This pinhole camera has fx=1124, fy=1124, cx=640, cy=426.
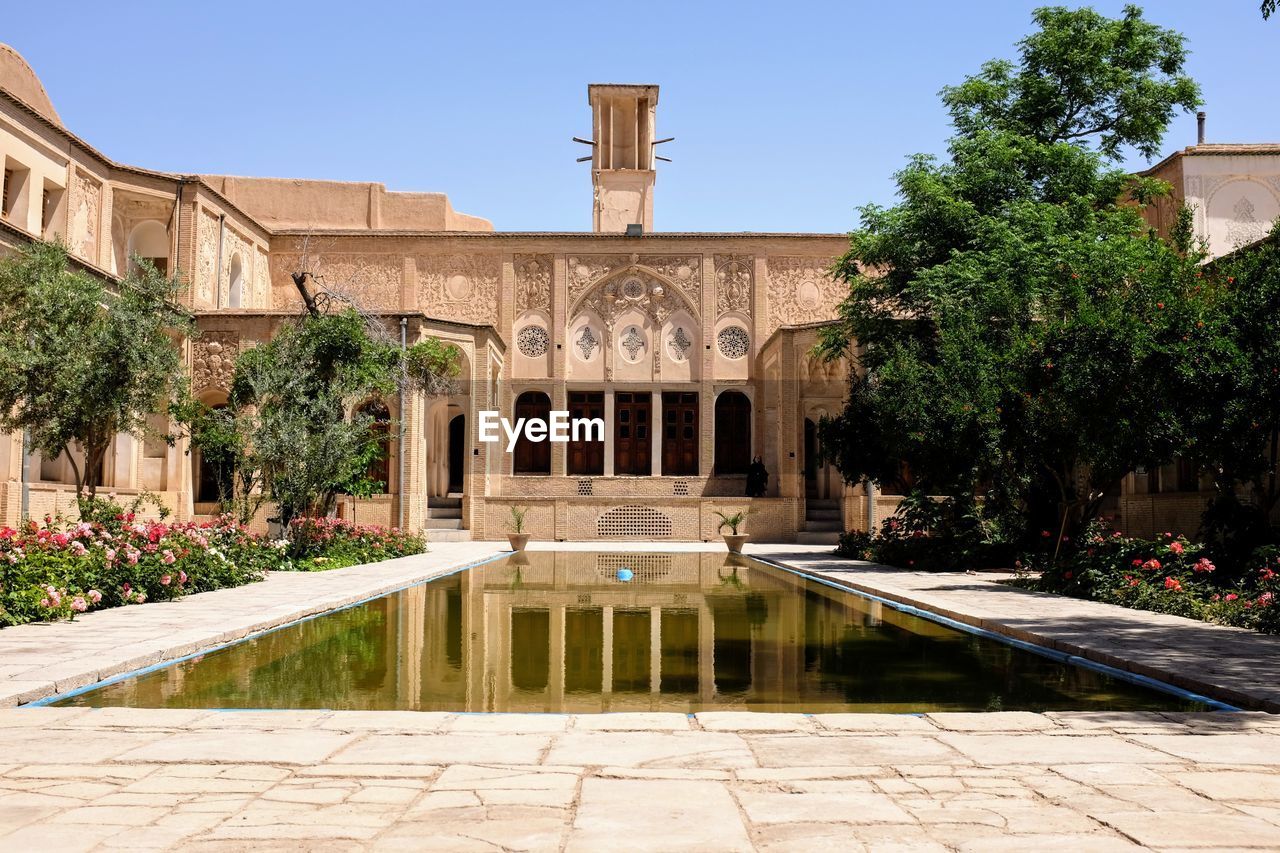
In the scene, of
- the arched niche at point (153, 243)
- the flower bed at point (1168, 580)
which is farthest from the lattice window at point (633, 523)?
the flower bed at point (1168, 580)

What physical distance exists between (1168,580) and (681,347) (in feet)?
76.0

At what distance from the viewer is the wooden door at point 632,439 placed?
107ft

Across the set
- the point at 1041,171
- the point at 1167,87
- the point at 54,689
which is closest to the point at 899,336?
the point at 1041,171

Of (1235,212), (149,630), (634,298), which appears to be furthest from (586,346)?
(149,630)

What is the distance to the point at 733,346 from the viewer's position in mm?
32906

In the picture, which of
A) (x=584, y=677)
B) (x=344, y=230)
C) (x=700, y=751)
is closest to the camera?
(x=700, y=751)

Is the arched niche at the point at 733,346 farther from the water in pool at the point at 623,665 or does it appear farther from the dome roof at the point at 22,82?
the water in pool at the point at 623,665

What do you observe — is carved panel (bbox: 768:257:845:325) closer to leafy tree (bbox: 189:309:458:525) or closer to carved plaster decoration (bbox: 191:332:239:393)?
carved plaster decoration (bbox: 191:332:239:393)

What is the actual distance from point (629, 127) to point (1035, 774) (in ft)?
108

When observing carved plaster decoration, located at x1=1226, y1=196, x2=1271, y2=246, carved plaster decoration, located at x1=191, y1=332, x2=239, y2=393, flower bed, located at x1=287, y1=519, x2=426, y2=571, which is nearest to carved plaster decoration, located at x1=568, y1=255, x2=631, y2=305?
carved plaster decoration, located at x1=191, y1=332, x2=239, y2=393

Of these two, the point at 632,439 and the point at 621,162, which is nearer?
the point at 632,439

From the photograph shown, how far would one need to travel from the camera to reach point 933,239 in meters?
20.4

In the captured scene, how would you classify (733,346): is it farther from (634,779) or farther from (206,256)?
(634,779)

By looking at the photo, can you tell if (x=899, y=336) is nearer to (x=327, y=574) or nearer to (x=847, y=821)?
(x=327, y=574)
